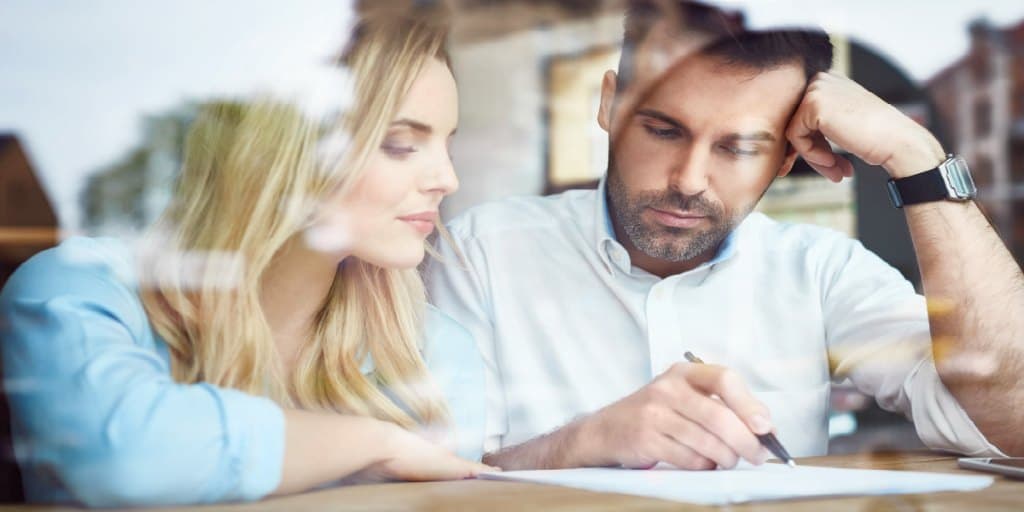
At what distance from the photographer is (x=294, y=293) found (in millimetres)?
1231

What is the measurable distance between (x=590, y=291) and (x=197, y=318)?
0.60 metres

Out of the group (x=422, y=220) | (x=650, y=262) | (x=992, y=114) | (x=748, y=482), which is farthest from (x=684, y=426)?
(x=992, y=114)

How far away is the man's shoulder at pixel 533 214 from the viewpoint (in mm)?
1442

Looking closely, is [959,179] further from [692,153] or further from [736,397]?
[736,397]

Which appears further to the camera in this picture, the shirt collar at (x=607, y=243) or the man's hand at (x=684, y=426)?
the shirt collar at (x=607, y=243)

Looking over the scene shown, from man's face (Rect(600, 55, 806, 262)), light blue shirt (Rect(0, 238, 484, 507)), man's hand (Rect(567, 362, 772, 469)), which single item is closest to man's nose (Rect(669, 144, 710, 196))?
man's face (Rect(600, 55, 806, 262))

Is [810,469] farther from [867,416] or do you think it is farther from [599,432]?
[867,416]

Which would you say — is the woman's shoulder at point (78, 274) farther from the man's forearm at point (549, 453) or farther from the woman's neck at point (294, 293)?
the man's forearm at point (549, 453)

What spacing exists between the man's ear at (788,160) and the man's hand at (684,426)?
15.8 inches

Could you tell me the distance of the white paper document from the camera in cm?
111

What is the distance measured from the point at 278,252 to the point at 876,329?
101cm

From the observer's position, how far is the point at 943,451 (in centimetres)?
167

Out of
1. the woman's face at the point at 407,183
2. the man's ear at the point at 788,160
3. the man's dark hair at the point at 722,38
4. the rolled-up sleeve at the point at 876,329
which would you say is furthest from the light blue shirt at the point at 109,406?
the rolled-up sleeve at the point at 876,329

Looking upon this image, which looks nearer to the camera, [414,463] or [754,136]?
[414,463]
